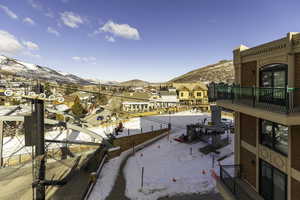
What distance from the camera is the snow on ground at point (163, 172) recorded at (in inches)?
490

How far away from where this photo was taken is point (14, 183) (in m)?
15.3

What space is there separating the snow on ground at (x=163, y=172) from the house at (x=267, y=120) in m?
5.64

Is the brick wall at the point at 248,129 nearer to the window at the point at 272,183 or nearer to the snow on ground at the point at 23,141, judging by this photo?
the window at the point at 272,183

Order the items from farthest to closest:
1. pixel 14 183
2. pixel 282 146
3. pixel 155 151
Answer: pixel 155 151, pixel 14 183, pixel 282 146

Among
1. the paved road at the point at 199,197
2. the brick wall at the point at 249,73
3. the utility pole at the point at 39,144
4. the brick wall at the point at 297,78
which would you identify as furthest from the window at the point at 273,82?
the utility pole at the point at 39,144

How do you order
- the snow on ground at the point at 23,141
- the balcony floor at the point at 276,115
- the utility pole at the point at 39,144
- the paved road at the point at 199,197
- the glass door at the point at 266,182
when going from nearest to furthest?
the balcony floor at the point at 276,115 < the glass door at the point at 266,182 < the utility pole at the point at 39,144 < the paved road at the point at 199,197 < the snow on ground at the point at 23,141

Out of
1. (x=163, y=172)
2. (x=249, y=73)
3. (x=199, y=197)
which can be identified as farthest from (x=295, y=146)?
(x=163, y=172)

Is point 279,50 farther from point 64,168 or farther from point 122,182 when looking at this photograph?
point 64,168

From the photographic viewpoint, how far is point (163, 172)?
15.1 m

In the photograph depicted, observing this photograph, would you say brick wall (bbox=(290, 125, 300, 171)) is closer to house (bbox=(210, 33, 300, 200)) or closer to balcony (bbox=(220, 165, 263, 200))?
house (bbox=(210, 33, 300, 200))

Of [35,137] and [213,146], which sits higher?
[35,137]

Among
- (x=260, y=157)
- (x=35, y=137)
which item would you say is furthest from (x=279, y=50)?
(x=35, y=137)

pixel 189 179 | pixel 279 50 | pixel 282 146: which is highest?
pixel 279 50

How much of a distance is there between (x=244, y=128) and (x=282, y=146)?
2.35 m
